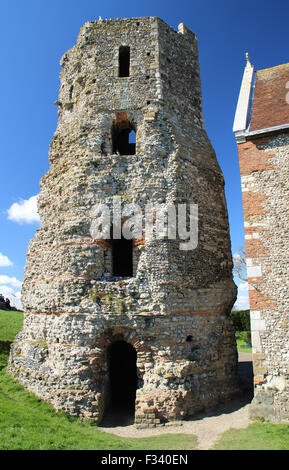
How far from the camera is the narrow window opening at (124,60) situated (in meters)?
11.1

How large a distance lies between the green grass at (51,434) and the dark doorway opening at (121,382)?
115 centimetres

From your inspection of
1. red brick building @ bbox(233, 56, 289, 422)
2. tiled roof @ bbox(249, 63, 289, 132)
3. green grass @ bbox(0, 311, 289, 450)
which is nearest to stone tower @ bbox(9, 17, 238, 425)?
green grass @ bbox(0, 311, 289, 450)

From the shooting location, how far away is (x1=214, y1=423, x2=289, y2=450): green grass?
6277 millimetres

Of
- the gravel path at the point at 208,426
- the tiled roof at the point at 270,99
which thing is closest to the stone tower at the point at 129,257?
the gravel path at the point at 208,426

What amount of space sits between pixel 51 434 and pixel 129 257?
599 cm

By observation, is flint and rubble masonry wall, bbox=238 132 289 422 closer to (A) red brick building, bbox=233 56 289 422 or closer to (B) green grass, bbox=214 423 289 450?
(A) red brick building, bbox=233 56 289 422

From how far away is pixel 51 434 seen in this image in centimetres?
675

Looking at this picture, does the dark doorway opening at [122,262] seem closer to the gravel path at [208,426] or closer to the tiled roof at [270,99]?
the gravel path at [208,426]

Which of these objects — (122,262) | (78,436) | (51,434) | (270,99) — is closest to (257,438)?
(78,436)

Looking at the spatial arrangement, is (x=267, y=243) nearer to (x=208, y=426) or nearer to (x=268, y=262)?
(x=268, y=262)

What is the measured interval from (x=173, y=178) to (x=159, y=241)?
2.08 meters

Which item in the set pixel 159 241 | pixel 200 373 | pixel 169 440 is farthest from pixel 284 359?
pixel 159 241

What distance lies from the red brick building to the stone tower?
166cm

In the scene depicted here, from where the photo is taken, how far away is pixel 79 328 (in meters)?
8.66
